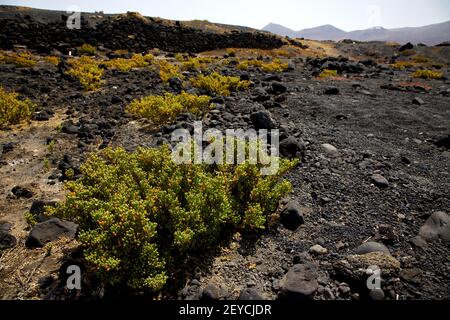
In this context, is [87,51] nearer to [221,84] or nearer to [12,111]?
Result: [221,84]

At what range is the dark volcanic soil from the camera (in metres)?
4.12

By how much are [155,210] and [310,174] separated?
3370 millimetres

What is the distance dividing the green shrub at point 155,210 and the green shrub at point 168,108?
3.77 m

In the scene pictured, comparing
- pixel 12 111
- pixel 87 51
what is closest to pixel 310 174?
pixel 12 111

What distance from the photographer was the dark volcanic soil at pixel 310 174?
412 centimetres

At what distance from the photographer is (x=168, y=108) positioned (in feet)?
30.8

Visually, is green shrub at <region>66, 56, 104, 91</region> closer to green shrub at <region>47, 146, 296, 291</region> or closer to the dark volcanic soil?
the dark volcanic soil

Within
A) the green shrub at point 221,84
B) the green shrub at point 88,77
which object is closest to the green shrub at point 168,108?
the green shrub at point 221,84

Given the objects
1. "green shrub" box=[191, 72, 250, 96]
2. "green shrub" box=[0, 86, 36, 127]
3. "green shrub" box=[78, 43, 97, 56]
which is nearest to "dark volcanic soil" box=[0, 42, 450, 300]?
"green shrub" box=[0, 86, 36, 127]

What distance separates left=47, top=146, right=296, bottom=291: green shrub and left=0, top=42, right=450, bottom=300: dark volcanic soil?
0.40 metres

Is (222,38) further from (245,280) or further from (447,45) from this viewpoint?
(245,280)

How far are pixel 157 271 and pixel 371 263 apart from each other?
2644 millimetres

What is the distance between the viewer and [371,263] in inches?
160

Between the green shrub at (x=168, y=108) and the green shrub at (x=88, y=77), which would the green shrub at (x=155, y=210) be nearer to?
the green shrub at (x=168, y=108)
